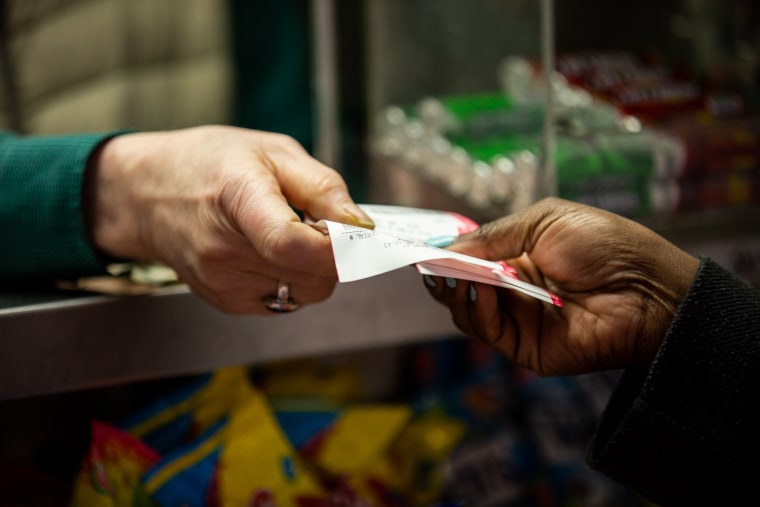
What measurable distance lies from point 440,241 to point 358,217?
0.29 ft

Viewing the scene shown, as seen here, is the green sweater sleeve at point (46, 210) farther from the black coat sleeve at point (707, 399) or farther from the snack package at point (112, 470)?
the black coat sleeve at point (707, 399)

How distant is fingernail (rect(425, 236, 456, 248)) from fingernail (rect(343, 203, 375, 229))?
60 millimetres

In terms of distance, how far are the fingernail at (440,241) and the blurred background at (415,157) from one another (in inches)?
10.1

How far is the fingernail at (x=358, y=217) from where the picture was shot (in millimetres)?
751

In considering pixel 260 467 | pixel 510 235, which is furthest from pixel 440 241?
pixel 260 467

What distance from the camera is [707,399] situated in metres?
0.78

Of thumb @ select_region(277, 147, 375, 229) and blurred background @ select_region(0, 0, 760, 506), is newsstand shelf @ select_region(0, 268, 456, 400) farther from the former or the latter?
thumb @ select_region(277, 147, 375, 229)

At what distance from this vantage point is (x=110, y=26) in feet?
5.46

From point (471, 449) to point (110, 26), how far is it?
1146 mm

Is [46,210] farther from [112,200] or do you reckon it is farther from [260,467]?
[260,467]

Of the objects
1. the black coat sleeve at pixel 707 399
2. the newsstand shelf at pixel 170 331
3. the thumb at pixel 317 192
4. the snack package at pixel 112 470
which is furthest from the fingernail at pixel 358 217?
the snack package at pixel 112 470

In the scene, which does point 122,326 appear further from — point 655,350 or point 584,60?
point 584,60

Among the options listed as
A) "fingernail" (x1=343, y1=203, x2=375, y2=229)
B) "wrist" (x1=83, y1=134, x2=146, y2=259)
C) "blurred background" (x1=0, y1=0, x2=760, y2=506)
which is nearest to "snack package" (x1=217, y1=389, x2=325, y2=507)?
"blurred background" (x1=0, y1=0, x2=760, y2=506)

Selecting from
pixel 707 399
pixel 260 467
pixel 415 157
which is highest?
pixel 415 157
